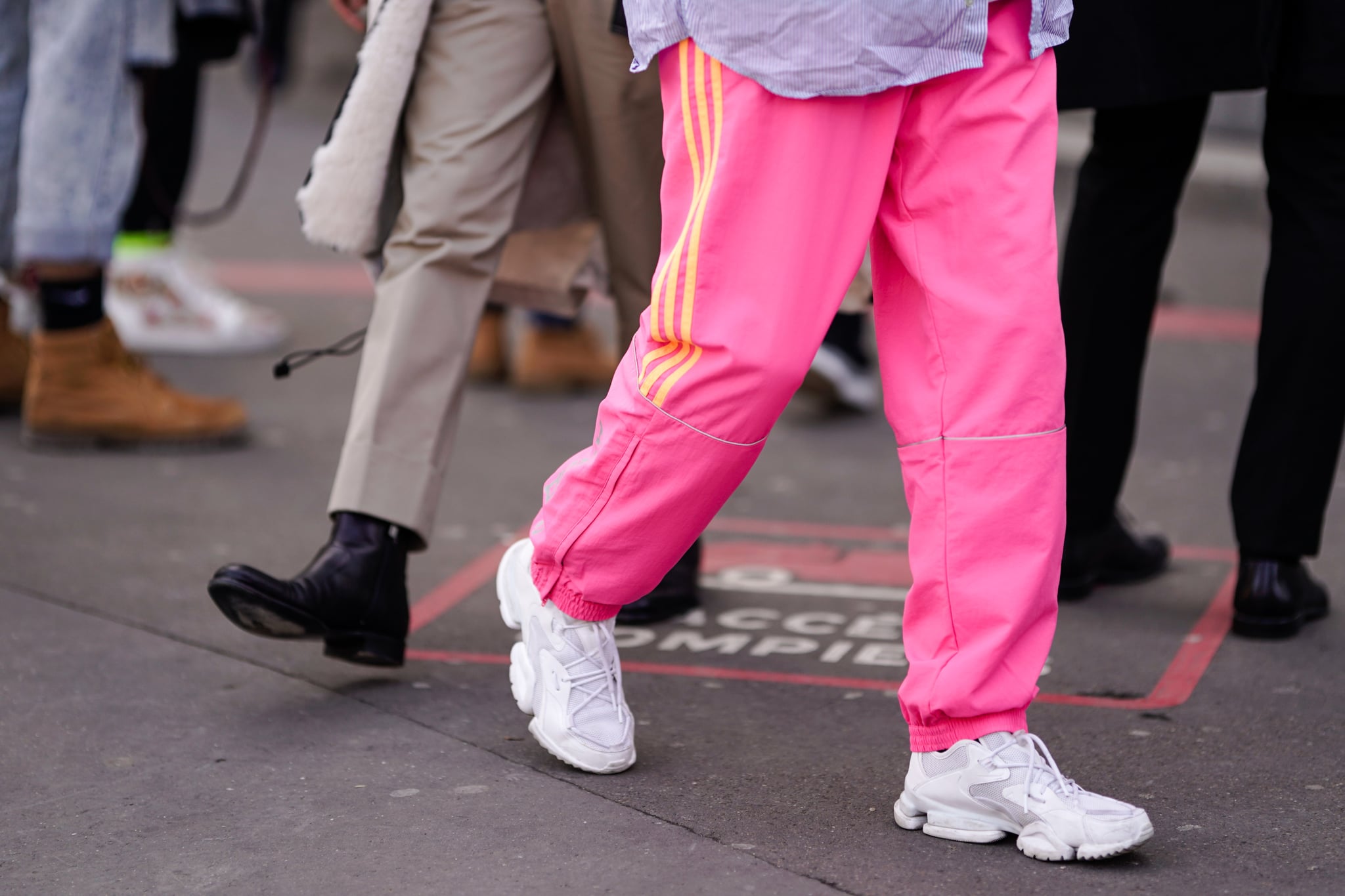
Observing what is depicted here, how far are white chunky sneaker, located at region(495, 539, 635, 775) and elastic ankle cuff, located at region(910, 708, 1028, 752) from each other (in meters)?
0.43

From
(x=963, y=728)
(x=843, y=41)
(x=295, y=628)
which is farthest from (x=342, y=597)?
(x=843, y=41)

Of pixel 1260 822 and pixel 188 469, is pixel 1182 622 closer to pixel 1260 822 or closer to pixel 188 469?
pixel 1260 822

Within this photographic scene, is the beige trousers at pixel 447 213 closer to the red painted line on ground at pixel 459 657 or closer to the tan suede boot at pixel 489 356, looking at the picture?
the red painted line on ground at pixel 459 657

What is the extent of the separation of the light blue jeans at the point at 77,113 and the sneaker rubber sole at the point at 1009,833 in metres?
2.69

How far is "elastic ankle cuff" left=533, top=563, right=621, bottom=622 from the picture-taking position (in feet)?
7.33

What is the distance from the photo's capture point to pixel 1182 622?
120 inches

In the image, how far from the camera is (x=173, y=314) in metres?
5.45

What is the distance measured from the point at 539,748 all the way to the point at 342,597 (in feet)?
1.26

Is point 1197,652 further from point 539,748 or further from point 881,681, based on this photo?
point 539,748

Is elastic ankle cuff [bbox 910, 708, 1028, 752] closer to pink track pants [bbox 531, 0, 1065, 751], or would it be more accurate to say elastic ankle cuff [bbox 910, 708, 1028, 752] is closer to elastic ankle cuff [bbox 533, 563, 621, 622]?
pink track pants [bbox 531, 0, 1065, 751]

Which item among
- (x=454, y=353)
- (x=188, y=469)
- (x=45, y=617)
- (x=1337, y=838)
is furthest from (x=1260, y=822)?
(x=188, y=469)

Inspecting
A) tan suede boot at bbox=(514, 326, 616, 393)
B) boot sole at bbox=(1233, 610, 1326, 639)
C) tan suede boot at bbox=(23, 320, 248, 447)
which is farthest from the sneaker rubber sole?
tan suede boot at bbox=(514, 326, 616, 393)

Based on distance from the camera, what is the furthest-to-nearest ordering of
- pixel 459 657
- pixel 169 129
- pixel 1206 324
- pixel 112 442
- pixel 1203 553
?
pixel 1206 324 < pixel 169 129 < pixel 112 442 < pixel 1203 553 < pixel 459 657

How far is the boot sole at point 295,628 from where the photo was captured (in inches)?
94.5
